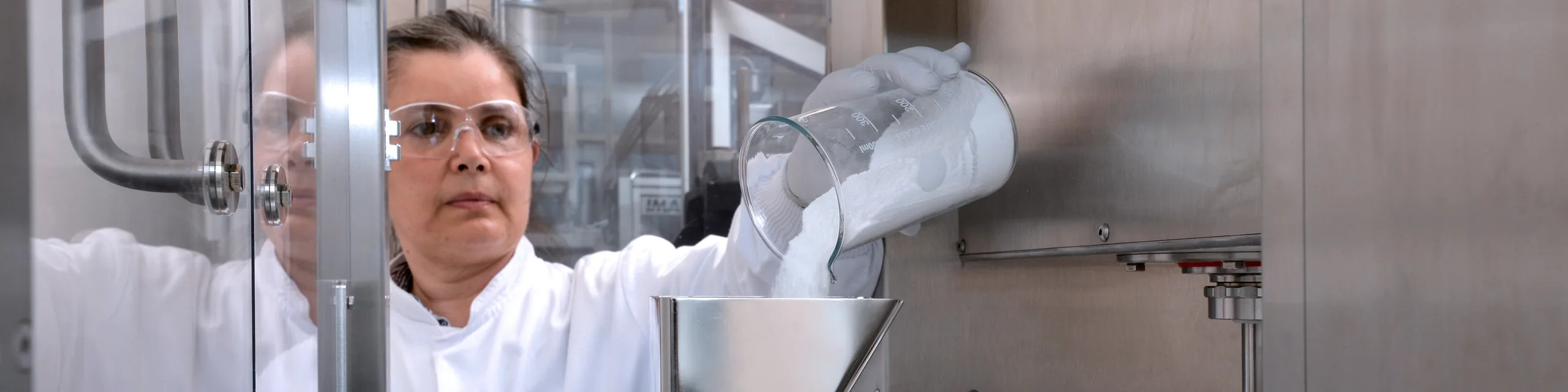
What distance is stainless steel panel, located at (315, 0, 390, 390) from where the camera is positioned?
0.70 m

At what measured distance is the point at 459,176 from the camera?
47.3 inches

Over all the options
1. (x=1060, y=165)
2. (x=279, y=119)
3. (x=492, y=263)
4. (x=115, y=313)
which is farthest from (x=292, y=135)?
(x=492, y=263)

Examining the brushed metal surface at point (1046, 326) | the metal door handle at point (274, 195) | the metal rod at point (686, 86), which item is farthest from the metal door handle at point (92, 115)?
the metal rod at point (686, 86)

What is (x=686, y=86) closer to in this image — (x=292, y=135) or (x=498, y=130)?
(x=498, y=130)

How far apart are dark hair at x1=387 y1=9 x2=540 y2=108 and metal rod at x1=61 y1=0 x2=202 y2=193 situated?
0.85 metres

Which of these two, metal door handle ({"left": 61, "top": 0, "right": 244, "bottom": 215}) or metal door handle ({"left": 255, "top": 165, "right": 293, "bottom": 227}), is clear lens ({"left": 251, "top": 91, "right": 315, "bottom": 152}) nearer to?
metal door handle ({"left": 255, "top": 165, "right": 293, "bottom": 227})

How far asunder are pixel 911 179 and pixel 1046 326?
266mm

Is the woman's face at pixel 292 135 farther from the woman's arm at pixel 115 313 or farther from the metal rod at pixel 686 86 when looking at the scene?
the metal rod at pixel 686 86

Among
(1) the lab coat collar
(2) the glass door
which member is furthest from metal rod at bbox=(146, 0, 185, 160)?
(1) the lab coat collar

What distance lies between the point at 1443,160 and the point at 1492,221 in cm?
1

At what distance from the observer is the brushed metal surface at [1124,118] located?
430mm

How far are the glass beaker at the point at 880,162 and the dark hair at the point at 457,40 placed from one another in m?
0.57

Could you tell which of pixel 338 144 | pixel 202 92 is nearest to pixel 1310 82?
pixel 202 92

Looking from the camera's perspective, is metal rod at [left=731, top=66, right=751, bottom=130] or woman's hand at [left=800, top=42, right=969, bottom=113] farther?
metal rod at [left=731, top=66, right=751, bottom=130]
